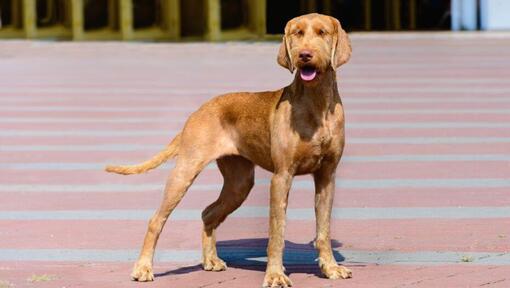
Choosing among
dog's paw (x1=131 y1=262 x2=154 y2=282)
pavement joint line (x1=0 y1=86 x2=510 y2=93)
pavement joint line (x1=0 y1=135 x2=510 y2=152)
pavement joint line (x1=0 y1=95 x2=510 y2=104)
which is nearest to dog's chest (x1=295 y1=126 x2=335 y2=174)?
dog's paw (x1=131 y1=262 x2=154 y2=282)

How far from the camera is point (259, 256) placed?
8312mm

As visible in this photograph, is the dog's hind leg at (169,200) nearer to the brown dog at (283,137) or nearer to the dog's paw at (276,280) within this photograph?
the brown dog at (283,137)

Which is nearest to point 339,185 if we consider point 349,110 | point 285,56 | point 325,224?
point 325,224

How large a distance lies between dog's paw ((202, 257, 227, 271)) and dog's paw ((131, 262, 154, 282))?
40 cm

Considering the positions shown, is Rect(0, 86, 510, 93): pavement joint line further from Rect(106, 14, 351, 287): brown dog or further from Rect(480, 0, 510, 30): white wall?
Rect(480, 0, 510, 30): white wall

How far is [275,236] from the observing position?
738 centimetres

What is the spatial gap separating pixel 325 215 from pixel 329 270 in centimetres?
32

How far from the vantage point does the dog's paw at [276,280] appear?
725 centimetres

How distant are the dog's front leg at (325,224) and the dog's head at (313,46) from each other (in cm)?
65

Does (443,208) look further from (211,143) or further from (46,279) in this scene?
(46,279)

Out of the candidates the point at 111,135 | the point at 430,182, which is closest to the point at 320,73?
the point at 430,182

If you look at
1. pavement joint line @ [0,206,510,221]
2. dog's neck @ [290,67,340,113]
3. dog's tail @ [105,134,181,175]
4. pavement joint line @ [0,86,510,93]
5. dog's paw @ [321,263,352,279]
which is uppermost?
dog's neck @ [290,67,340,113]

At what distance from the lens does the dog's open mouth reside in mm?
7145

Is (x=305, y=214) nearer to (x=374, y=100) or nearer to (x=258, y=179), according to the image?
(x=258, y=179)
